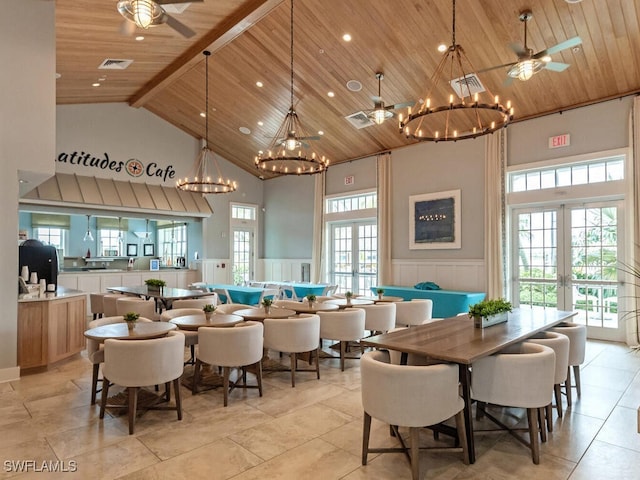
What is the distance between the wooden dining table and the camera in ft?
9.34

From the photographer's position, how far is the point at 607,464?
2.90 m

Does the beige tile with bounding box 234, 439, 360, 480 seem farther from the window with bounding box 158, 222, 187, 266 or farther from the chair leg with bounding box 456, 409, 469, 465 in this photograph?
the window with bounding box 158, 222, 187, 266

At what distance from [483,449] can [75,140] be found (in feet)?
34.5

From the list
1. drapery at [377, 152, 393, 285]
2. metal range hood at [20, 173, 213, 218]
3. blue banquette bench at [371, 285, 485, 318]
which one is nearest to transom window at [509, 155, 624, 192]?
blue banquette bench at [371, 285, 485, 318]

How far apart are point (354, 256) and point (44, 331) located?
7.15m

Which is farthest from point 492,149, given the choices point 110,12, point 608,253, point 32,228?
point 32,228

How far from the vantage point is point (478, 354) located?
276cm

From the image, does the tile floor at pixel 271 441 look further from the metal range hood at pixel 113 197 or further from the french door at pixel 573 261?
the metal range hood at pixel 113 197

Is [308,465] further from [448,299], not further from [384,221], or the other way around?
[384,221]

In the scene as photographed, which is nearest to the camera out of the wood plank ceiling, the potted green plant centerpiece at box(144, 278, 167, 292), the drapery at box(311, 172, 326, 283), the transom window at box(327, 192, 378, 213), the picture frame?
the wood plank ceiling

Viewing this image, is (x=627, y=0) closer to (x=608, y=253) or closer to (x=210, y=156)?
(x=608, y=253)

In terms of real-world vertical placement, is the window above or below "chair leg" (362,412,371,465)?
above

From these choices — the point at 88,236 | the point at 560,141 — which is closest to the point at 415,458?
the point at 560,141

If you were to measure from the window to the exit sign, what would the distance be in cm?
958
